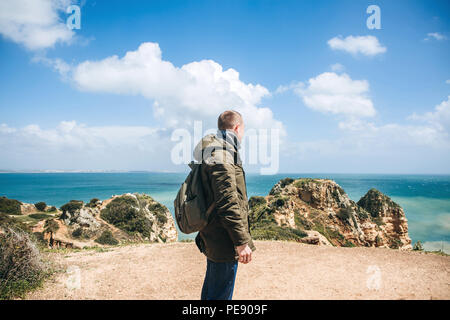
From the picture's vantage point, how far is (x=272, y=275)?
567cm

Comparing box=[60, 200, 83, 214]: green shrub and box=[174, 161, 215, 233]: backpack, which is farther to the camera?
box=[60, 200, 83, 214]: green shrub

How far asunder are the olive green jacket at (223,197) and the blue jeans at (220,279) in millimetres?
82

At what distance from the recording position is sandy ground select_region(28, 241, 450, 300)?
4.70 meters

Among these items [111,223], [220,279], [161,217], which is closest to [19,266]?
[220,279]

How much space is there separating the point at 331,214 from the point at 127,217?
55.1 feet

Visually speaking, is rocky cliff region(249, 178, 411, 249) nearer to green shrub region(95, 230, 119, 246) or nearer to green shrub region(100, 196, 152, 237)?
green shrub region(100, 196, 152, 237)

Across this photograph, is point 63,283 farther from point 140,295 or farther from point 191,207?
point 191,207

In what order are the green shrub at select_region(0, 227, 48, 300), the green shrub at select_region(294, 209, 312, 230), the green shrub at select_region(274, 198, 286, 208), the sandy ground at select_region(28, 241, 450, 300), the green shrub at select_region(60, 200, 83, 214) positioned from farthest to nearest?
the green shrub at select_region(294, 209, 312, 230) < the green shrub at select_region(274, 198, 286, 208) < the green shrub at select_region(60, 200, 83, 214) < the green shrub at select_region(0, 227, 48, 300) < the sandy ground at select_region(28, 241, 450, 300)

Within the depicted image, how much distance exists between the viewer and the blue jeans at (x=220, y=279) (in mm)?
2328

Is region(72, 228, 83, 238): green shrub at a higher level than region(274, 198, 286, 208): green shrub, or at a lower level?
lower

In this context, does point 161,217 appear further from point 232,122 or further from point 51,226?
point 232,122

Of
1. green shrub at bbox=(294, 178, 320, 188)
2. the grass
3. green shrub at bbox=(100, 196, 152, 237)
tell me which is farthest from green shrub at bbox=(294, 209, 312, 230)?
the grass
